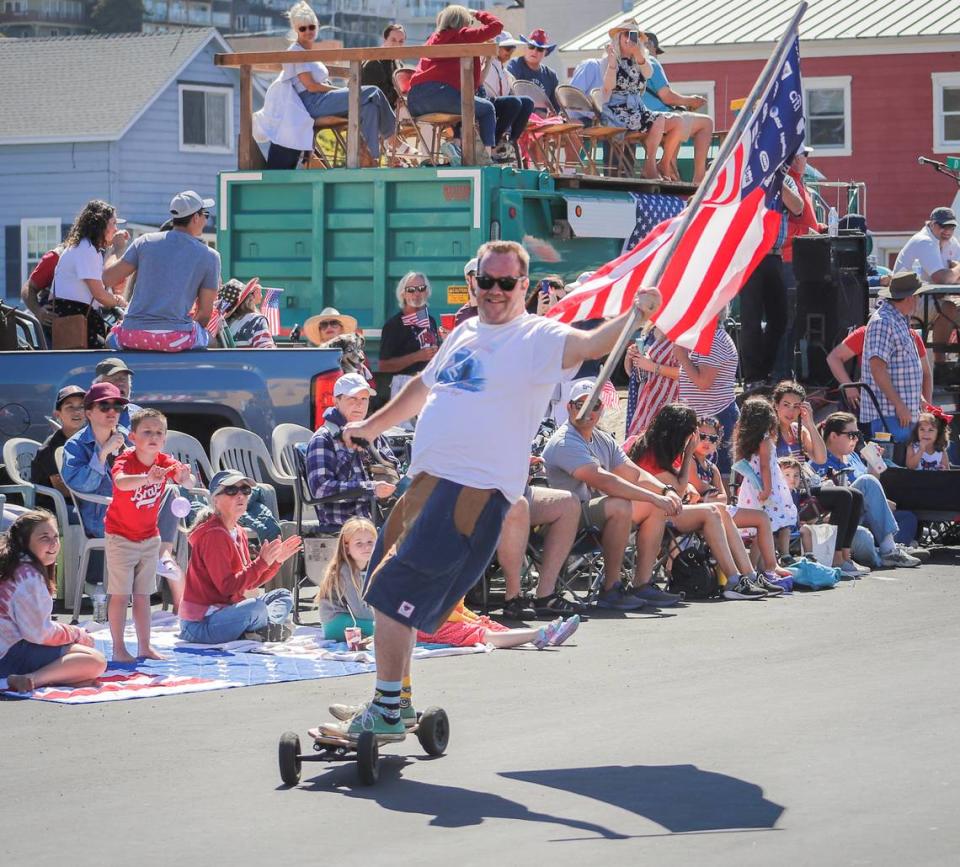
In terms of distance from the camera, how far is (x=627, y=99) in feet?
58.1

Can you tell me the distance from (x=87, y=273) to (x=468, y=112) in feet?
12.6

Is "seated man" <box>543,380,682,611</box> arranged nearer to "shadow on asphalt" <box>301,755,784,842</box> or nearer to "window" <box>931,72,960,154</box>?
"shadow on asphalt" <box>301,755,784,842</box>

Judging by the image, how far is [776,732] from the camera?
25.1 ft

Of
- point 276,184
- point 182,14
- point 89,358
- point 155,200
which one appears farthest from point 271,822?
point 182,14

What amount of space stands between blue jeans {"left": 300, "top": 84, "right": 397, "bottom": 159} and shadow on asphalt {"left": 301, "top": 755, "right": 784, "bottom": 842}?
981cm

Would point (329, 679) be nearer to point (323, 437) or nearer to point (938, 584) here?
point (323, 437)

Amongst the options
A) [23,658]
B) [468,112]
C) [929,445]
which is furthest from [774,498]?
[23,658]

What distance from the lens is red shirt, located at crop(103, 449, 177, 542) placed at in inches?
387

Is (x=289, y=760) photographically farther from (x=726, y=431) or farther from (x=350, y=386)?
(x=726, y=431)

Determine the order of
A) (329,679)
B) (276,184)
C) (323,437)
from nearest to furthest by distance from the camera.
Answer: (329,679)
(323,437)
(276,184)

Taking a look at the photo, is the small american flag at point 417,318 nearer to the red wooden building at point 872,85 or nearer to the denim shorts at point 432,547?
the denim shorts at point 432,547

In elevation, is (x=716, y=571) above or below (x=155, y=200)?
below

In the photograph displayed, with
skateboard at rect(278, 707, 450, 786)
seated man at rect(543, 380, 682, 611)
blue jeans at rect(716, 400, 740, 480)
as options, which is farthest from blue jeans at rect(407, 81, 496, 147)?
skateboard at rect(278, 707, 450, 786)

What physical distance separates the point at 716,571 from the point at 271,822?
6.71 m
